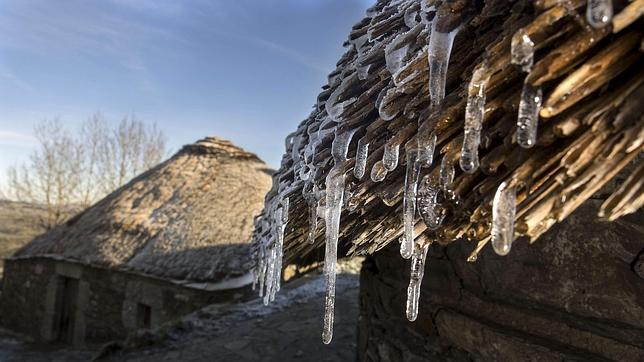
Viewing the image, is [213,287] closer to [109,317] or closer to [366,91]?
[109,317]

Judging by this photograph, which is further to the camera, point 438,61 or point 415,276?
point 415,276

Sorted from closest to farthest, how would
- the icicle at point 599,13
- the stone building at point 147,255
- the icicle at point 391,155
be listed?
the icicle at point 599,13, the icicle at point 391,155, the stone building at point 147,255

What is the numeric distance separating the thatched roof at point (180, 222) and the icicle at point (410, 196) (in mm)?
6460

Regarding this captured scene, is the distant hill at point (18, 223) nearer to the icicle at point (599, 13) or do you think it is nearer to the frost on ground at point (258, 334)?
the frost on ground at point (258, 334)

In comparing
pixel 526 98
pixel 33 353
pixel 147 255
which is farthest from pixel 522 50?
pixel 33 353

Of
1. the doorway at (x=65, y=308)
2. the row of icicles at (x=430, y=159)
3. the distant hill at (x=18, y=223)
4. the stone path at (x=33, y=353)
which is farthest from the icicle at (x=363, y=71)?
the distant hill at (x=18, y=223)

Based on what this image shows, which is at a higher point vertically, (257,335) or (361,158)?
(361,158)

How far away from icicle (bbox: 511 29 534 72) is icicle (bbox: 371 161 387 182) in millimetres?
505

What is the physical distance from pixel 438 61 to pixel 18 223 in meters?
27.3

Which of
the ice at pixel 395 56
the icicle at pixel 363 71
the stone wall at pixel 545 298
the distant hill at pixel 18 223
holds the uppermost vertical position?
A: the distant hill at pixel 18 223

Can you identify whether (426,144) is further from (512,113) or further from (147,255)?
(147,255)

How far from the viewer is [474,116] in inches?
40.4

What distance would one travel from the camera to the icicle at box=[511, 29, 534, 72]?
900mm

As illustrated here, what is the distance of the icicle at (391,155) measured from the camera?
1275 millimetres
